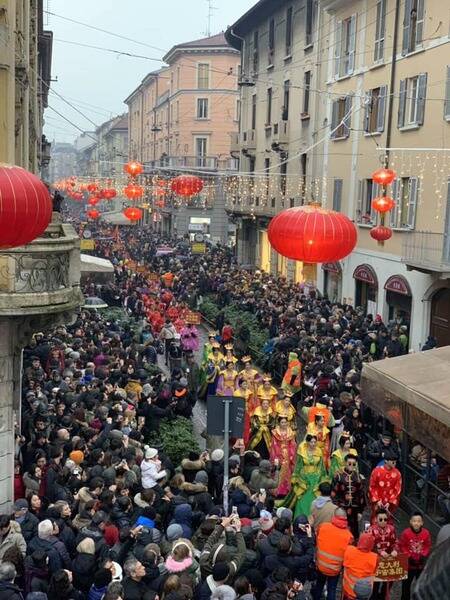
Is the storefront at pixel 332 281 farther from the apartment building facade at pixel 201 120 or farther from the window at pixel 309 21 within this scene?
A: the apartment building facade at pixel 201 120

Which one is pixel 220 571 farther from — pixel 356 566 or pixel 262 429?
pixel 262 429

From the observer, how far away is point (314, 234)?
1044 centimetres

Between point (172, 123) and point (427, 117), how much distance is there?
1995 inches

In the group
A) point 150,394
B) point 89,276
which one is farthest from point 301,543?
point 89,276

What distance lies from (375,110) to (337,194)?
15.9 ft

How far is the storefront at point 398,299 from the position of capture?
76.2ft

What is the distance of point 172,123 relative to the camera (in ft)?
229

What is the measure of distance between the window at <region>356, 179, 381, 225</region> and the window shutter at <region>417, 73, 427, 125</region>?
14.0 ft

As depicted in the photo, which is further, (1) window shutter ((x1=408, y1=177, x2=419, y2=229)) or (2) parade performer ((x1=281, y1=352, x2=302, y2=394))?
(1) window shutter ((x1=408, y1=177, x2=419, y2=229))

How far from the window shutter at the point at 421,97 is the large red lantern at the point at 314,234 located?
1281 centimetres

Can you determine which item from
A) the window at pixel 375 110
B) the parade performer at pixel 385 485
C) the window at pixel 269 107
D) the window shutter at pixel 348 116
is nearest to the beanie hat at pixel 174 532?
the parade performer at pixel 385 485

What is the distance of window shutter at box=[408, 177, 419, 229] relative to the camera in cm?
2261

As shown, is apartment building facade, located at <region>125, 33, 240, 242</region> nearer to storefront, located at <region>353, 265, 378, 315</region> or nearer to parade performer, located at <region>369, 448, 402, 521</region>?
storefront, located at <region>353, 265, 378, 315</region>

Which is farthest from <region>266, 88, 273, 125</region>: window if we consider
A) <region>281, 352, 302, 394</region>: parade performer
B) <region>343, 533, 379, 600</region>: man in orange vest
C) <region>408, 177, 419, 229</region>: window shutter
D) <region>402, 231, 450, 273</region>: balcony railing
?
<region>343, 533, 379, 600</region>: man in orange vest
